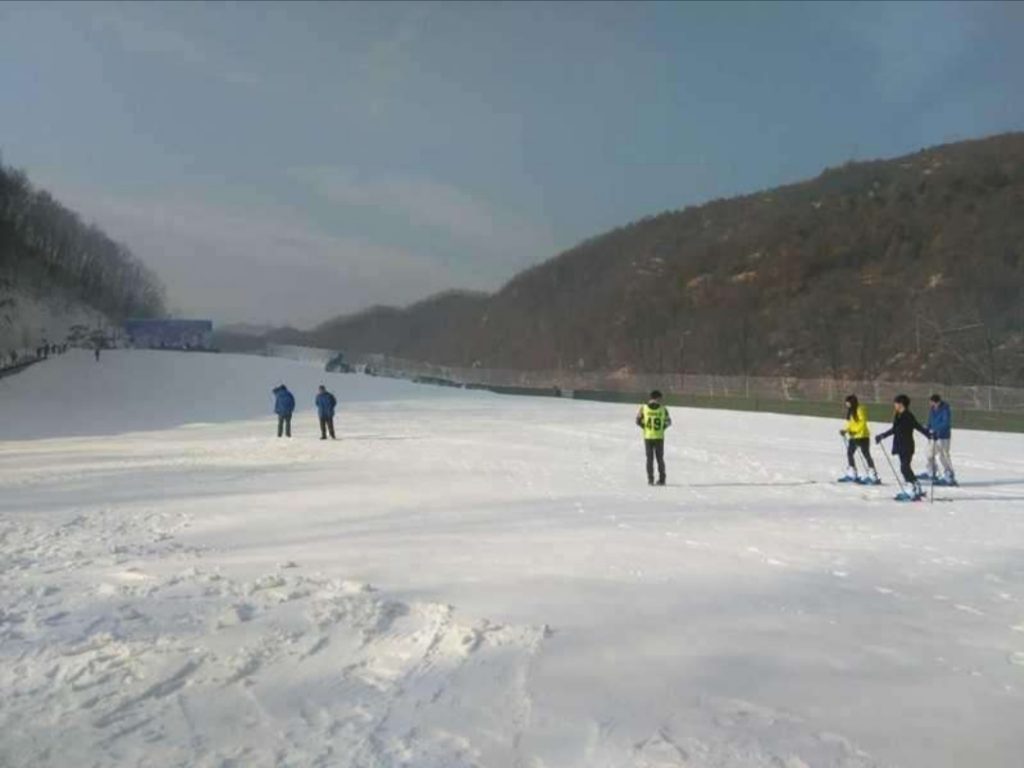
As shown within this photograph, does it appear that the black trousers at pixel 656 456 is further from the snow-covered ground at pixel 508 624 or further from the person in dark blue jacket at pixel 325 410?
the person in dark blue jacket at pixel 325 410

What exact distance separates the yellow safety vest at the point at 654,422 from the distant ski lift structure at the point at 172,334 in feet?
260

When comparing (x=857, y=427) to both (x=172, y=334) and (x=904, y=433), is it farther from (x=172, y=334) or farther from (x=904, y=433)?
(x=172, y=334)

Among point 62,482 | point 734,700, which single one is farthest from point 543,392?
point 734,700

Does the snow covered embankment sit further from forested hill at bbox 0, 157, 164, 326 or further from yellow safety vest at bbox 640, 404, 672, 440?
forested hill at bbox 0, 157, 164, 326

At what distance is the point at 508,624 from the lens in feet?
21.1

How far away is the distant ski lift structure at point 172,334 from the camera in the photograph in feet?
291

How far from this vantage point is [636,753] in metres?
4.40

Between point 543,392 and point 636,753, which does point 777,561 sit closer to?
point 636,753

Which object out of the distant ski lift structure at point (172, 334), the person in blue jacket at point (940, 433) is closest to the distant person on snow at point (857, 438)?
the person in blue jacket at point (940, 433)

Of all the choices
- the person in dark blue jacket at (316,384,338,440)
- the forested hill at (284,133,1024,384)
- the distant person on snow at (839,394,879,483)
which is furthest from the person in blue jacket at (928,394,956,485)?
the forested hill at (284,133,1024,384)

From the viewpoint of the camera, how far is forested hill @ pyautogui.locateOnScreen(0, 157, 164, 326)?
78.3 m

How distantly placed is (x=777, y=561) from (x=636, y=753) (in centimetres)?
491

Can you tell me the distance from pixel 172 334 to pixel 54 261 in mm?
28994

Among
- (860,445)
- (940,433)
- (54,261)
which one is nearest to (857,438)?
(860,445)
